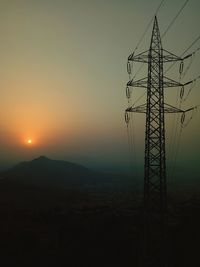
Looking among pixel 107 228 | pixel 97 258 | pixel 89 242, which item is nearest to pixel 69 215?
pixel 107 228

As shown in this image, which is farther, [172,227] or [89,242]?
[172,227]

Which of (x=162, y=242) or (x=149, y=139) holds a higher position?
(x=149, y=139)

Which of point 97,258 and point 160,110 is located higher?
point 160,110

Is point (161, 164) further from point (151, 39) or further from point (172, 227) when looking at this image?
point (172, 227)

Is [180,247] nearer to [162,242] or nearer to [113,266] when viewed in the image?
[113,266]

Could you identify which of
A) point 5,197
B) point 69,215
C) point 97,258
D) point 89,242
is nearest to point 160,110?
point 97,258

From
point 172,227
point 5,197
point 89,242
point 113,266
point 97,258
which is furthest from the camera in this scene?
point 5,197

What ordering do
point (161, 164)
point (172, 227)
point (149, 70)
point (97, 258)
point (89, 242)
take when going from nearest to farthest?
1. point (161, 164)
2. point (149, 70)
3. point (97, 258)
4. point (89, 242)
5. point (172, 227)

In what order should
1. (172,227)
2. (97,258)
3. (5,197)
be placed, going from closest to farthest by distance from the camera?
(97,258), (172,227), (5,197)

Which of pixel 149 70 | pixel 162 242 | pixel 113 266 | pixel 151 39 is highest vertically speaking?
pixel 151 39
